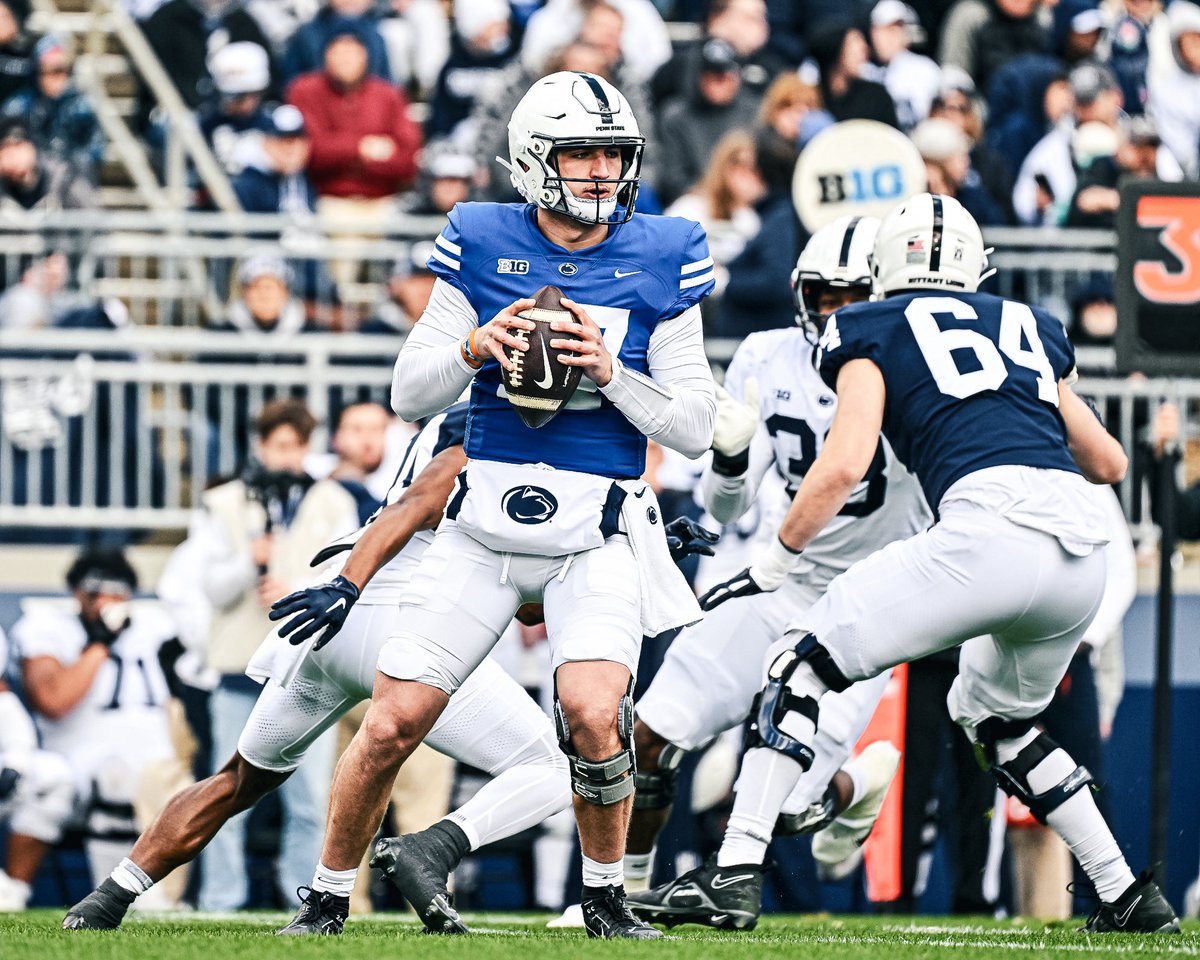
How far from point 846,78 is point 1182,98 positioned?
7.22 ft

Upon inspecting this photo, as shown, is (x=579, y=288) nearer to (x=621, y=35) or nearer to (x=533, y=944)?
(x=533, y=944)

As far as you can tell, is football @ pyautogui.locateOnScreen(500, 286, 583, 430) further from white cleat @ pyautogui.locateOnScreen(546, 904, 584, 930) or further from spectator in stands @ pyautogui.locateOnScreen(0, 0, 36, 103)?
spectator in stands @ pyautogui.locateOnScreen(0, 0, 36, 103)

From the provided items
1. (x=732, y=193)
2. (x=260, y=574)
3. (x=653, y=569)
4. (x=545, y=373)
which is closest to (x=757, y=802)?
(x=653, y=569)

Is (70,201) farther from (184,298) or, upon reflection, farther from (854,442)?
(854,442)

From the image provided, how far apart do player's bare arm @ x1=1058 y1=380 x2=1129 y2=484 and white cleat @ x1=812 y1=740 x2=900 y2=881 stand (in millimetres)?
1572

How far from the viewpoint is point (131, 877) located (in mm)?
5977

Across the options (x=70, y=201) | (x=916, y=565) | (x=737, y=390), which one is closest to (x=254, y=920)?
(x=737, y=390)

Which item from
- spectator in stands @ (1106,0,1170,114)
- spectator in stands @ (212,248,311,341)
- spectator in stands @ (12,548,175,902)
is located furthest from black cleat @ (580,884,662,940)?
spectator in stands @ (1106,0,1170,114)

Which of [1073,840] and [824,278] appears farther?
[824,278]

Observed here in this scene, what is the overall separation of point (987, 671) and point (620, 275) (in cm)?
167

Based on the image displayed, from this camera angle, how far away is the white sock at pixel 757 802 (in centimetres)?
612

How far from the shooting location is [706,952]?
5.02m

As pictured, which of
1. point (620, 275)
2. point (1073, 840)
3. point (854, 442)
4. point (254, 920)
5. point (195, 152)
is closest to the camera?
point (620, 275)

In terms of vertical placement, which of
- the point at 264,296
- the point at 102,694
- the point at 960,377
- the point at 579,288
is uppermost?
the point at 579,288
